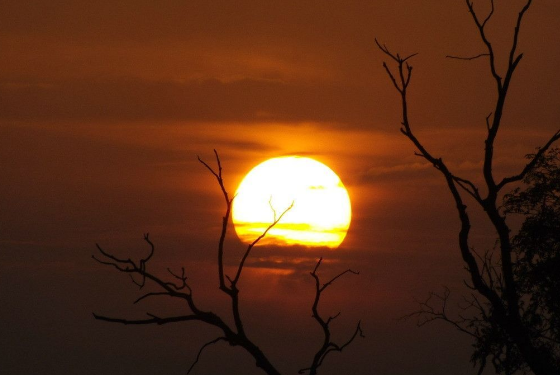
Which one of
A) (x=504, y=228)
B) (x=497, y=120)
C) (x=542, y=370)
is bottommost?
(x=542, y=370)

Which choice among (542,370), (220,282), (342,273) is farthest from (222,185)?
(542,370)

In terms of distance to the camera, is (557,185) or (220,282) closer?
(220,282)

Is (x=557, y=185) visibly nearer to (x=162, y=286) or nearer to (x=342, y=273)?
(x=342, y=273)

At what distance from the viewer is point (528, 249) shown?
2528cm

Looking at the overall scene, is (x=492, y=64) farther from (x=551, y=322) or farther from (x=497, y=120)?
(x=551, y=322)

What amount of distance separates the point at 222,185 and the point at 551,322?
17707mm

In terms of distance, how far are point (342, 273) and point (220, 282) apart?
2520 mm

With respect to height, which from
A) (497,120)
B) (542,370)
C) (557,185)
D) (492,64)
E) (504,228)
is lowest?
(542,370)

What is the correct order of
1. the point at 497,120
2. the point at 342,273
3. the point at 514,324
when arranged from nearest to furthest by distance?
1. the point at 497,120
2. the point at 514,324
3. the point at 342,273

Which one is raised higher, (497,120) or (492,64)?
(492,64)

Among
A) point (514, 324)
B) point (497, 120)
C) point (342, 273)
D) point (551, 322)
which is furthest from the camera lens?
point (551, 322)

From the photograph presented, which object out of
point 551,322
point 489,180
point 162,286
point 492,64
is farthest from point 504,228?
point 551,322

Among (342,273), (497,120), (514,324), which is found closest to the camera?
(497,120)

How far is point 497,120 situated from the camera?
30.8 ft
